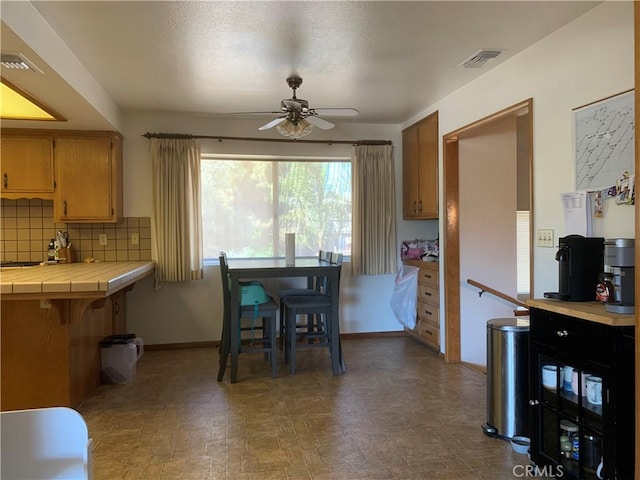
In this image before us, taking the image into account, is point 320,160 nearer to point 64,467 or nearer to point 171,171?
point 171,171

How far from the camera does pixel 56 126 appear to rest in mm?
4055

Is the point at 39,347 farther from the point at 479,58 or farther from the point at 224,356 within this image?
the point at 479,58

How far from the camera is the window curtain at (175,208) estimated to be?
456cm

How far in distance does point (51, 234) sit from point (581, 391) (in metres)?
4.64

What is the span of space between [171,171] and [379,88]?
2224 millimetres

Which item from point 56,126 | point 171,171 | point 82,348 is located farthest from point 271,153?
point 82,348

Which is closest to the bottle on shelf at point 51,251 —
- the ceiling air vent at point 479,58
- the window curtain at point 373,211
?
the window curtain at point 373,211

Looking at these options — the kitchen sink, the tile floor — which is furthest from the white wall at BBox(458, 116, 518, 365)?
the kitchen sink

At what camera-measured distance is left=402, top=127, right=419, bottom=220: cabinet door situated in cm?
486

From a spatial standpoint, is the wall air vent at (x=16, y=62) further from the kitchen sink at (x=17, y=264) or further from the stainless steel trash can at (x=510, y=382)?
the stainless steel trash can at (x=510, y=382)

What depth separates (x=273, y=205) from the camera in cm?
502

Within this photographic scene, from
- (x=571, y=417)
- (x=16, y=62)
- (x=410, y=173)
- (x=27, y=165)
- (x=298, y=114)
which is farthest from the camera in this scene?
(x=410, y=173)

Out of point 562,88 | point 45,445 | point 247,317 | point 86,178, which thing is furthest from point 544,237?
point 86,178

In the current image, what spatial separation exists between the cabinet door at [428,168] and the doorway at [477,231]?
0.77 ft
